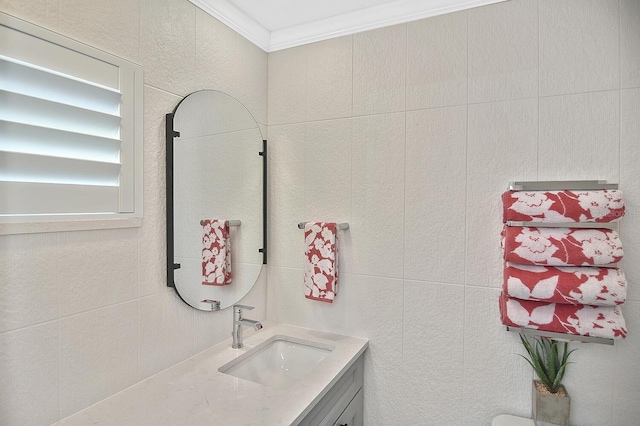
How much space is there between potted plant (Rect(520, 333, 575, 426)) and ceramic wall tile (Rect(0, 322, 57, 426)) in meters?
1.53

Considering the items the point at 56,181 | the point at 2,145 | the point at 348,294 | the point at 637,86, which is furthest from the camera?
the point at 348,294

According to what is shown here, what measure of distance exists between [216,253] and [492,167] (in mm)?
1180

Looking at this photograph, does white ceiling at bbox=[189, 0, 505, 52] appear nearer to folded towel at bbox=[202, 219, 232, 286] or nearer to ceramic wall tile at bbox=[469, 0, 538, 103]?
ceramic wall tile at bbox=[469, 0, 538, 103]

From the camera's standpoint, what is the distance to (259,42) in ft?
5.88

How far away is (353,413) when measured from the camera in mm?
1533

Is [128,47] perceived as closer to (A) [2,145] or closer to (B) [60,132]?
(B) [60,132]

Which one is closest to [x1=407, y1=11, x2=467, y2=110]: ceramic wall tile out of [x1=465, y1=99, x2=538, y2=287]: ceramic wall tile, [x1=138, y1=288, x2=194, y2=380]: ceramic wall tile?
[x1=465, y1=99, x2=538, y2=287]: ceramic wall tile

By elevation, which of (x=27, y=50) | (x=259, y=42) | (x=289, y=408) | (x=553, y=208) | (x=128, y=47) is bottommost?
(x=289, y=408)

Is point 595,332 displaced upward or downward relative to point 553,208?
downward

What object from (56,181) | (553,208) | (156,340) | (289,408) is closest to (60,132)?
(56,181)

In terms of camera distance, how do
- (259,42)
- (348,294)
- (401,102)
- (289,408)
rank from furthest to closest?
(259,42) < (348,294) < (401,102) < (289,408)

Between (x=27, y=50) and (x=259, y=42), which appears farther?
(x=259, y=42)

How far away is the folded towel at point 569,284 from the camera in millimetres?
1149

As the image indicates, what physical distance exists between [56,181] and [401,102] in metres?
1.29
